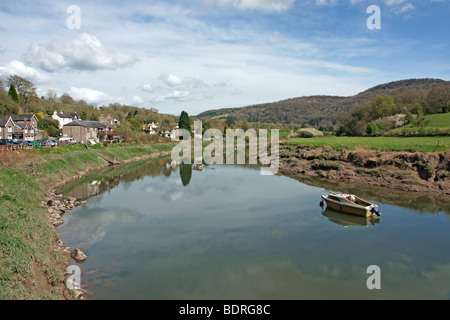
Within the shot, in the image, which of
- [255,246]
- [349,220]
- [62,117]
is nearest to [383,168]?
[349,220]

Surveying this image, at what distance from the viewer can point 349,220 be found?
1652 cm

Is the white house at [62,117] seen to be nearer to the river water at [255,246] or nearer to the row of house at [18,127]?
the row of house at [18,127]

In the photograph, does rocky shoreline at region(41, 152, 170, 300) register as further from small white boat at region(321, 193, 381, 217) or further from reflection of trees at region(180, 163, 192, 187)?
small white boat at region(321, 193, 381, 217)

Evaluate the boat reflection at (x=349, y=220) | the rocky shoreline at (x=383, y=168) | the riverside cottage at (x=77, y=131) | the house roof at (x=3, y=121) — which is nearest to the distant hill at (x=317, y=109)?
the rocky shoreline at (x=383, y=168)

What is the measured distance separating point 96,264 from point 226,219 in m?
7.30

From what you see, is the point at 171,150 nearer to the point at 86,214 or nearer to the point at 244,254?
the point at 86,214

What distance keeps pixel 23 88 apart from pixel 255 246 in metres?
66.5

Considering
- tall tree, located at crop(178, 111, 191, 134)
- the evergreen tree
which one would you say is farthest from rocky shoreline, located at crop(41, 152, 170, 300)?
tall tree, located at crop(178, 111, 191, 134)

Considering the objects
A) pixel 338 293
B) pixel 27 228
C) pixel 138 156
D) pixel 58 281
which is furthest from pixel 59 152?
pixel 338 293

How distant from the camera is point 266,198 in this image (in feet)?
70.3

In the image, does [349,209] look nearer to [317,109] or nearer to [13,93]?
[13,93]

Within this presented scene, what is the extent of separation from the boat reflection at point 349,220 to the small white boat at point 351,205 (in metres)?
0.23

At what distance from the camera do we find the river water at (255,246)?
31.6 ft

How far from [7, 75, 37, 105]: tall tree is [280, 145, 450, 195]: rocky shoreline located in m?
55.8
